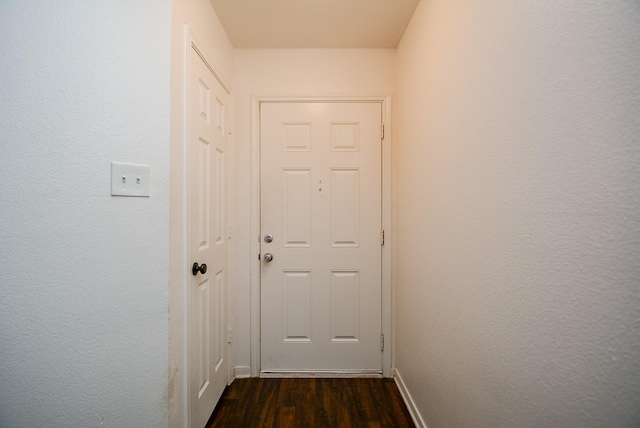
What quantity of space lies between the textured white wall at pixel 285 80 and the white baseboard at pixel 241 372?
1.68 feet

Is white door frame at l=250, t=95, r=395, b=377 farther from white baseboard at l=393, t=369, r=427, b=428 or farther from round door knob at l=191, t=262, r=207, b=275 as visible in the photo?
round door knob at l=191, t=262, r=207, b=275

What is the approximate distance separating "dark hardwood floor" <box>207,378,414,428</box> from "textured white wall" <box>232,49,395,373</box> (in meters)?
0.63

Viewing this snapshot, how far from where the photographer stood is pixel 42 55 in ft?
3.40

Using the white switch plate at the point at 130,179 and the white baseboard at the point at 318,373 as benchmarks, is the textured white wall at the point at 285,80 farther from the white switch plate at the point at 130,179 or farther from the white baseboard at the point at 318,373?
the white switch plate at the point at 130,179

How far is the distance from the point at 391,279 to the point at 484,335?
3.47 feet

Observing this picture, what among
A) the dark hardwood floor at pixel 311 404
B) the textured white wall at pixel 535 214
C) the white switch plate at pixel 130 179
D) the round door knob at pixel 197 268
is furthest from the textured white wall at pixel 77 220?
the textured white wall at pixel 535 214

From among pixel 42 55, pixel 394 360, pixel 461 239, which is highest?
pixel 42 55

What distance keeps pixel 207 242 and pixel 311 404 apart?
119cm

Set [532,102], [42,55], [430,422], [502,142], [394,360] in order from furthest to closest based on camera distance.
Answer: [394,360] < [430,422] < [42,55] < [502,142] < [532,102]

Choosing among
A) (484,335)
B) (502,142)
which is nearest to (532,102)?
(502,142)

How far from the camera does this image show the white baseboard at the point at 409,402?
4.89 ft

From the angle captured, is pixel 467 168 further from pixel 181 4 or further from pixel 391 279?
pixel 181 4

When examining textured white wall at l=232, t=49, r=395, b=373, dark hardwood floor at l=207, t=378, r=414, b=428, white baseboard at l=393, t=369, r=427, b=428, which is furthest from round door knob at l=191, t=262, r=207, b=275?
white baseboard at l=393, t=369, r=427, b=428

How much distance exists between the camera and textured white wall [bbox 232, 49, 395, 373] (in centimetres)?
200
